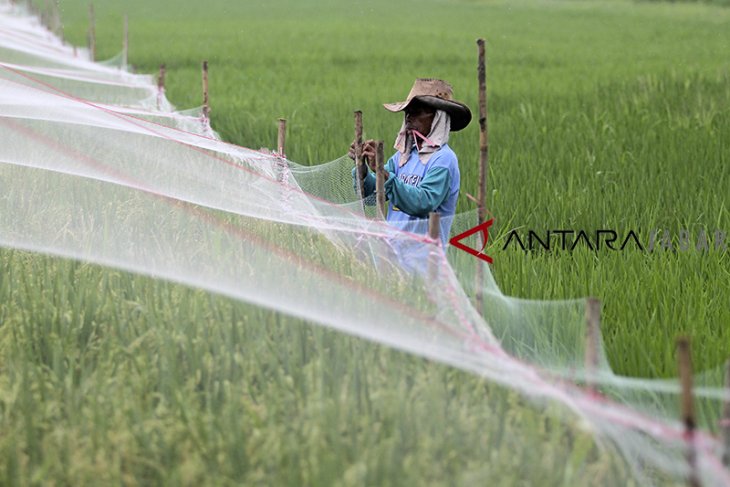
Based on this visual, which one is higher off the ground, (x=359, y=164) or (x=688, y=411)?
(x=359, y=164)

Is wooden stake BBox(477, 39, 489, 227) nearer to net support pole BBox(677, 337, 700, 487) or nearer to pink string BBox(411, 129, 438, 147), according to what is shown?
pink string BBox(411, 129, 438, 147)

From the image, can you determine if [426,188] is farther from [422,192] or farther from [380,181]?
[380,181]

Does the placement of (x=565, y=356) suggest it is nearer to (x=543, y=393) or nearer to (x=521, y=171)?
(x=543, y=393)

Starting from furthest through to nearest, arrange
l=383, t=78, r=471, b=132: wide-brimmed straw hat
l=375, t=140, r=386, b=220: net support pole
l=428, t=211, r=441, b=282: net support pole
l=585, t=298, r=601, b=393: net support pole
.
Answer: l=383, t=78, r=471, b=132: wide-brimmed straw hat
l=375, t=140, r=386, b=220: net support pole
l=428, t=211, r=441, b=282: net support pole
l=585, t=298, r=601, b=393: net support pole

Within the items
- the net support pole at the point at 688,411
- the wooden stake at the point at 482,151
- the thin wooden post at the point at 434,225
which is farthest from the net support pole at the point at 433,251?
the net support pole at the point at 688,411

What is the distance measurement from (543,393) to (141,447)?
0.82 meters

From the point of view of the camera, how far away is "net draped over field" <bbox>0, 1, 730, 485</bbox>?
218cm

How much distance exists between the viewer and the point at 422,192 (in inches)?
136

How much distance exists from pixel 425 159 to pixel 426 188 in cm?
12

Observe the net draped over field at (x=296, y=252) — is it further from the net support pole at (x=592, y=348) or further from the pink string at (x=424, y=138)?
the pink string at (x=424, y=138)

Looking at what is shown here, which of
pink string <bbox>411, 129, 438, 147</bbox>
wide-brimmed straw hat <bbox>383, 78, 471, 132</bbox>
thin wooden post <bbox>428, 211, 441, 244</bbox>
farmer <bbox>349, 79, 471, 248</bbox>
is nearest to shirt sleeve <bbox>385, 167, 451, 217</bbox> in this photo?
farmer <bbox>349, 79, 471, 248</bbox>

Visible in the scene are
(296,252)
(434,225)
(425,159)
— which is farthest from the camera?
(425,159)

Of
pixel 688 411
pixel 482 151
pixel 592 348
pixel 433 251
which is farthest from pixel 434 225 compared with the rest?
pixel 688 411

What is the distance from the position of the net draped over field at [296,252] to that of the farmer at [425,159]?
126 millimetres
